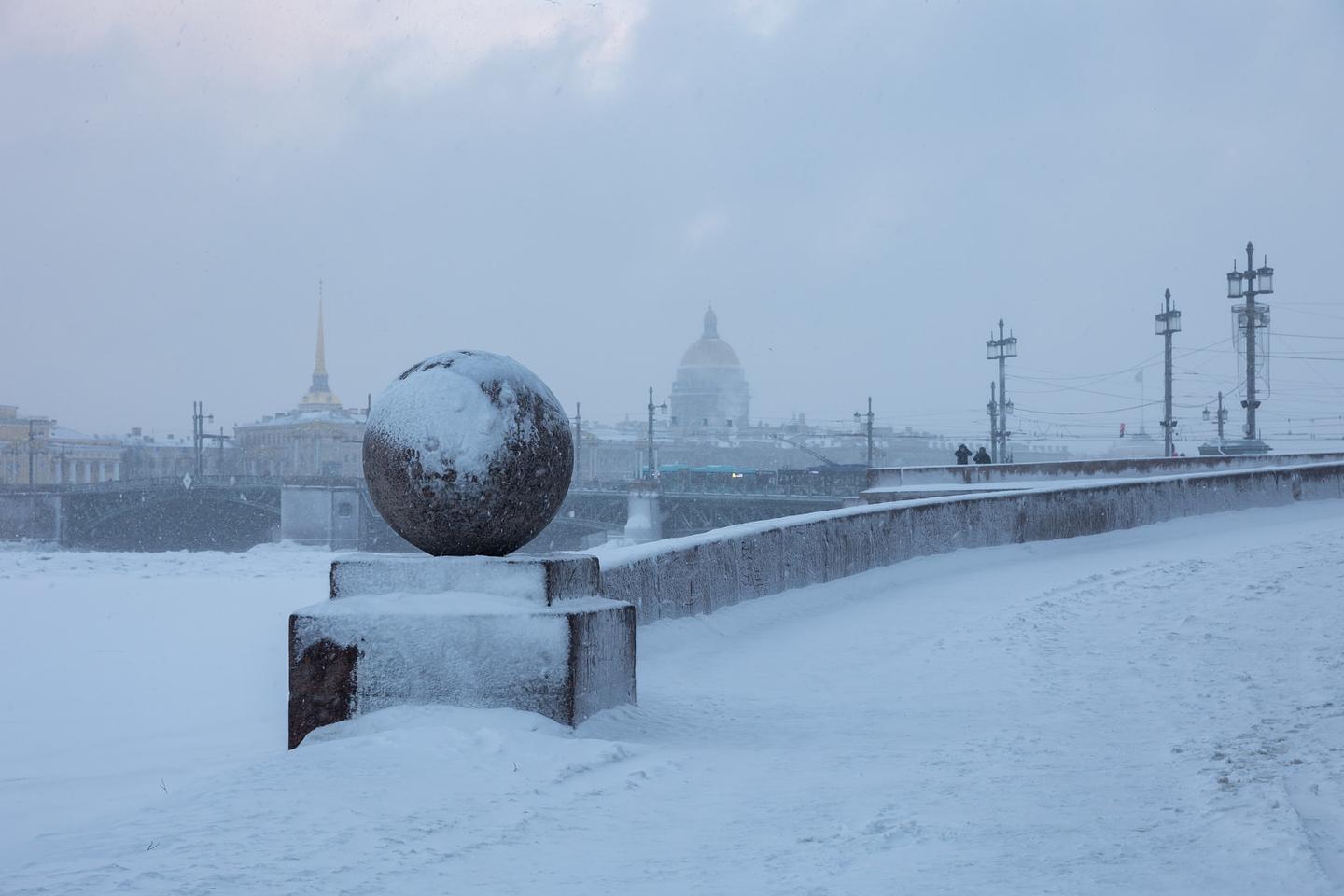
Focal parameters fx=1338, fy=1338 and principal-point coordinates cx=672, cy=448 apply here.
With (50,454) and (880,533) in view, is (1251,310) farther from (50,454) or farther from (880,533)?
(50,454)

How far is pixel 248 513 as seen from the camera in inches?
3718

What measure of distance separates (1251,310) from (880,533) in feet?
87.0

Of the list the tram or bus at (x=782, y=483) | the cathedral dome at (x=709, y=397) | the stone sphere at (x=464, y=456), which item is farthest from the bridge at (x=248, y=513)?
the cathedral dome at (x=709, y=397)

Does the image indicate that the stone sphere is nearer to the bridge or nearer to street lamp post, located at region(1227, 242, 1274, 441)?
street lamp post, located at region(1227, 242, 1274, 441)

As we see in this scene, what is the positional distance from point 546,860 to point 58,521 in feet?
325

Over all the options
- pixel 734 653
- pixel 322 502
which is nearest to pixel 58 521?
pixel 322 502

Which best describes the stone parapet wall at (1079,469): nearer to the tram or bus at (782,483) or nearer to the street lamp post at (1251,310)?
the street lamp post at (1251,310)

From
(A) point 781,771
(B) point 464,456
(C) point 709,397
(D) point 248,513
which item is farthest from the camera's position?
(C) point 709,397

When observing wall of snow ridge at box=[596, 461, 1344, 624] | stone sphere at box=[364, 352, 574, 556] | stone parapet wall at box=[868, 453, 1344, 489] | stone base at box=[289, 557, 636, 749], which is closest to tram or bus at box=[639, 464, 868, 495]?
stone parapet wall at box=[868, 453, 1344, 489]

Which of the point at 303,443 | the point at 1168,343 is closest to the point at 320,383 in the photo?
the point at 303,443

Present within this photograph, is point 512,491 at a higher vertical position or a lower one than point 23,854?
higher

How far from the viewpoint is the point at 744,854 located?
4051 millimetres

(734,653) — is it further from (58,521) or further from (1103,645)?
(58,521)

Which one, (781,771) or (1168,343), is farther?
(1168,343)
